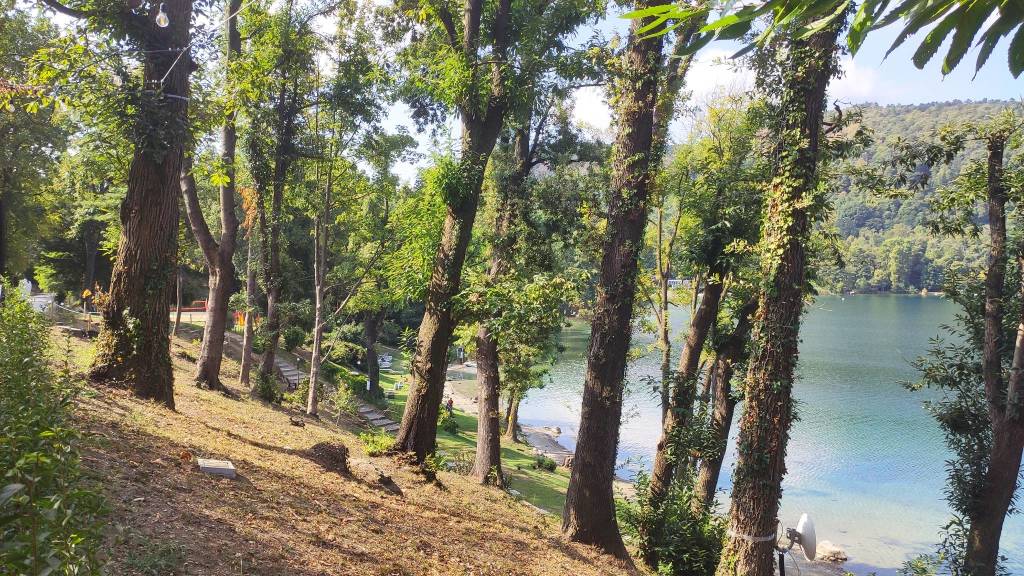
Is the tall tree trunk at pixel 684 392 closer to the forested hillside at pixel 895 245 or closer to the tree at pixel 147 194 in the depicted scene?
the forested hillside at pixel 895 245

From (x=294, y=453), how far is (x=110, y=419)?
2.24m

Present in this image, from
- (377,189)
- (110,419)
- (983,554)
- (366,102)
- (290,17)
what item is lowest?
(983,554)

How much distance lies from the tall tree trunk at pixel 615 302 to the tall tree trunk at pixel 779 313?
1656 millimetres

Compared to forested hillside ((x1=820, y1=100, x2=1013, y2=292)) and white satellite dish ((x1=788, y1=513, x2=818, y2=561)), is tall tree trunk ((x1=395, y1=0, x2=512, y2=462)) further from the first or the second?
forested hillside ((x1=820, y1=100, x2=1013, y2=292))

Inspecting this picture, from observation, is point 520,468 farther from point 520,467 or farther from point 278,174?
point 278,174

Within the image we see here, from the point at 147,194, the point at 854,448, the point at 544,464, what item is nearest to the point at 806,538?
the point at 147,194

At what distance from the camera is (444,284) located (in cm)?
909

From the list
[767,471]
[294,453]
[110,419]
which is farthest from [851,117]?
[110,419]

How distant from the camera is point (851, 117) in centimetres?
934

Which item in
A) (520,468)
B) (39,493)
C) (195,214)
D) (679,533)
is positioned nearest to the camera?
(39,493)

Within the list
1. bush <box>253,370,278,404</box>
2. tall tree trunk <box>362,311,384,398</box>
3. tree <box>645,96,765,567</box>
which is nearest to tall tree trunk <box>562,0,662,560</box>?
tree <box>645,96,765,567</box>

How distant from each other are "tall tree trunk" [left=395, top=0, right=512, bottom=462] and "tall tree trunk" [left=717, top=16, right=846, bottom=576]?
4295 millimetres

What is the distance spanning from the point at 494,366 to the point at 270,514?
8.41 metres

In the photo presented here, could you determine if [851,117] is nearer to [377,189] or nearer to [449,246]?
[449,246]
